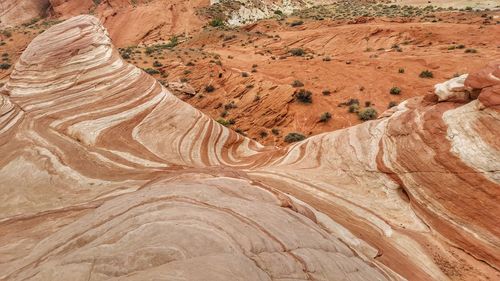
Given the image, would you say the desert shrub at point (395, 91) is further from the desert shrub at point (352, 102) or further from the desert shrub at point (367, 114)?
the desert shrub at point (367, 114)

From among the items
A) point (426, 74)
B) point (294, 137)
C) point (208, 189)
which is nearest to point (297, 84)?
point (294, 137)

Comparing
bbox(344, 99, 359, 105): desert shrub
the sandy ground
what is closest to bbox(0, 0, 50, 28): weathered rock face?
the sandy ground

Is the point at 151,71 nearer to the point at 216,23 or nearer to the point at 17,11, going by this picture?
the point at 216,23

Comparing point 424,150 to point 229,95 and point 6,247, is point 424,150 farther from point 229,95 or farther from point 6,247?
point 229,95

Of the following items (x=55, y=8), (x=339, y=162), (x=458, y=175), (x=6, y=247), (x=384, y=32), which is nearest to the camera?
(x=6, y=247)

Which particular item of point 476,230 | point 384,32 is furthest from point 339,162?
point 384,32

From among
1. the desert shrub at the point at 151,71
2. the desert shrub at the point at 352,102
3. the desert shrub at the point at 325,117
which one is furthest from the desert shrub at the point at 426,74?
the desert shrub at the point at 151,71
